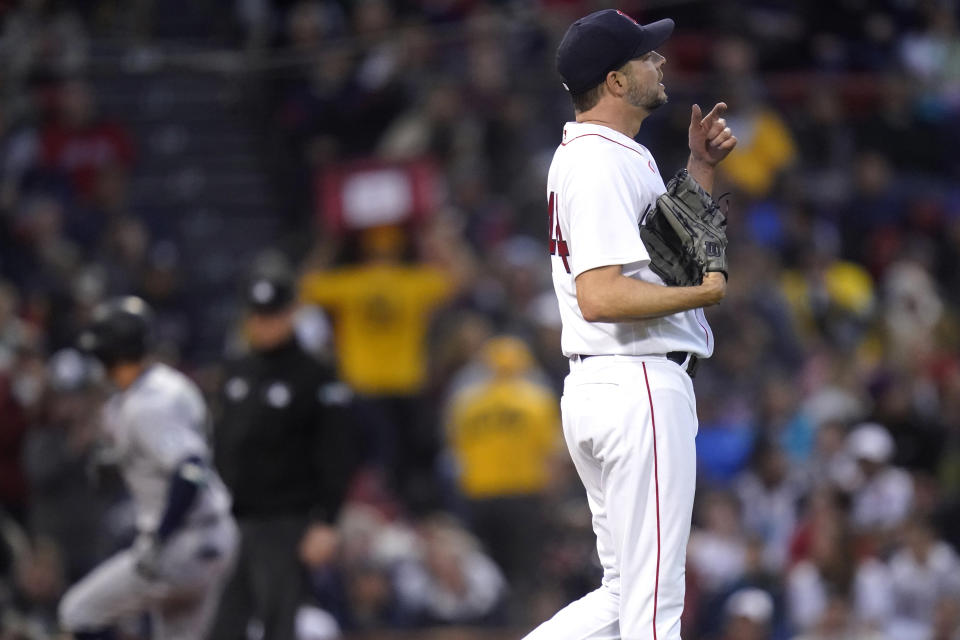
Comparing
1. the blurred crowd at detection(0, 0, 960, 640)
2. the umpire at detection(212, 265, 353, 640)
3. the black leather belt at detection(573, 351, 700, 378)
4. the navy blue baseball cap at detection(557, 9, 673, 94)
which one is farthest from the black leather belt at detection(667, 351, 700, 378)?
the blurred crowd at detection(0, 0, 960, 640)

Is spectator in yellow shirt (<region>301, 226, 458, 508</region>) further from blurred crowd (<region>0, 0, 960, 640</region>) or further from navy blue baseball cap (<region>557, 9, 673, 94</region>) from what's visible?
navy blue baseball cap (<region>557, 9, 673, 94</region>)

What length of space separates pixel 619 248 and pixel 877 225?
11040mm

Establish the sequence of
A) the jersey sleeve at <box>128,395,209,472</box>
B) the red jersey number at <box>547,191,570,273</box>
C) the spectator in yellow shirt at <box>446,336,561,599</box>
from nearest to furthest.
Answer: the red jersey number at <box>547,191,570,273</box>
the jersey sleeve at <box>128,395,209,472</box>
the spectator in yellow shirt at <box>446,336,561,599</box>

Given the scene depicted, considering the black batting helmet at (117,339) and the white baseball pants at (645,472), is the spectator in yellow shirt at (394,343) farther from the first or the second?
the white baseball pants at (645,472)

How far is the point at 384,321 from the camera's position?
12727mm

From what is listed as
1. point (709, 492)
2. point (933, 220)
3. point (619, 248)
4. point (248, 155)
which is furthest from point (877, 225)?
point (619, 248)

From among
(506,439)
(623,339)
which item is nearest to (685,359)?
(623,339)

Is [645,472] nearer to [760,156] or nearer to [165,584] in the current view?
[165,584]

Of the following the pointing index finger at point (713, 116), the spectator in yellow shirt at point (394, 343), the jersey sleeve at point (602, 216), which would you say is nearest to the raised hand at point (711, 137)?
the pointing index finger at point (713, 116)

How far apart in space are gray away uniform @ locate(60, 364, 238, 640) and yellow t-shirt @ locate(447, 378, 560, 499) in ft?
13.7

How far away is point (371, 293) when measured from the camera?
12.7 meters

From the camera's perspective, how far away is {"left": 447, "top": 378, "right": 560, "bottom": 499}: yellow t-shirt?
460 inches

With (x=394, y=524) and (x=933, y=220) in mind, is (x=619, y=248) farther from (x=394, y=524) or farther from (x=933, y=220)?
(x=933, y=220)

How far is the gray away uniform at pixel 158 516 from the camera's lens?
7.34 m
